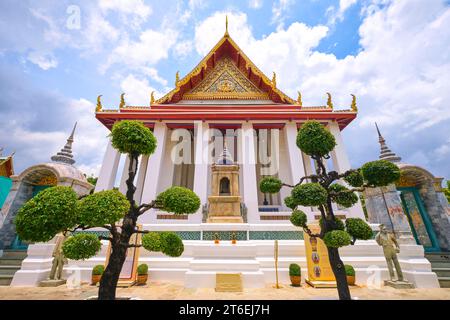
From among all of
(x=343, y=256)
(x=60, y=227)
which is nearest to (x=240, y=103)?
(x=343, y=256)

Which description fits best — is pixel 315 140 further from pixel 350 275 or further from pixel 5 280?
pixel 5 280

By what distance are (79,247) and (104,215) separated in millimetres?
883

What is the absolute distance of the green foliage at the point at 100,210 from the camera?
2.71m

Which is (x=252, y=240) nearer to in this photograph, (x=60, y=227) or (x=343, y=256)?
(x=343, y=256)

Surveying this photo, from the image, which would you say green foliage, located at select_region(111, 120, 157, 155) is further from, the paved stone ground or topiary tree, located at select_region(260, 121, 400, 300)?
the paved stone ground

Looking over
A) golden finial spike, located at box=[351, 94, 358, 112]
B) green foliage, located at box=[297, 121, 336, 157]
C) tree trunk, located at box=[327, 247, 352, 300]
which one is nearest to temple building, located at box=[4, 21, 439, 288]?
golden finial spike, located at box=[351, 94, 358, 112]

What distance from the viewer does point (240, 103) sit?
1105cm

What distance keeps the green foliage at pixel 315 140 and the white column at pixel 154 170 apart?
6.20 m

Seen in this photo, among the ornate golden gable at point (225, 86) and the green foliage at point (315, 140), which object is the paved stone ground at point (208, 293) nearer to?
the green foliage at point (315, 140)

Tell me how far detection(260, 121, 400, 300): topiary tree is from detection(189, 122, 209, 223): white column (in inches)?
167

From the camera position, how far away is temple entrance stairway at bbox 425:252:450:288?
5.51 meters

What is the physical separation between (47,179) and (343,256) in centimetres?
1062

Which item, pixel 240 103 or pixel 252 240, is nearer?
pixel 252 240

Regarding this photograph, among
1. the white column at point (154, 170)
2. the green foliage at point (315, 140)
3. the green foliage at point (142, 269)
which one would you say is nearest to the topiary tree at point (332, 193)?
the green foliage at point (315, 140)
